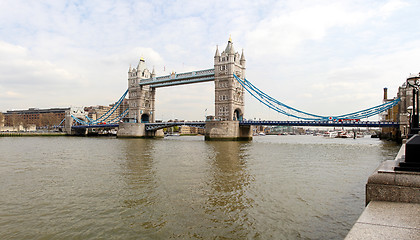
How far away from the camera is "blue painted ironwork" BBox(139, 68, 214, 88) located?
59594 mm

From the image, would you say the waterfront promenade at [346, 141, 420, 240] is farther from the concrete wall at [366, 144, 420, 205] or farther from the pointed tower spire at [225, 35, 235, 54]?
Result: the pointed tower spire at [225, 35, 235, 54]

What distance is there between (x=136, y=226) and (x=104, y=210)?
68.8 inches

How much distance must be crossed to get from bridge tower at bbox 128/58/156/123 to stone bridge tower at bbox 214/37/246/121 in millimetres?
24521

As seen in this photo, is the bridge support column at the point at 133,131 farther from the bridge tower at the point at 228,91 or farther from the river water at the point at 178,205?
the river water at the point at 178,205

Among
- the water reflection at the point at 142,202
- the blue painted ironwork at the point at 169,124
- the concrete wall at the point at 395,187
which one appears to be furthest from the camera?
the blue painted ironwork at the point at 169,124

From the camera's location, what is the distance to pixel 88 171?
48.0ft

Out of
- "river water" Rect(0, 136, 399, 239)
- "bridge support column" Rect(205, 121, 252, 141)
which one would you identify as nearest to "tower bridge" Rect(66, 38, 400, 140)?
"bridge support column" Rect(205, 121, 252, 141)

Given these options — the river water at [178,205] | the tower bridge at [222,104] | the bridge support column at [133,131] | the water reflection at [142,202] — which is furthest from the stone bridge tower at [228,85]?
the water reflection at [142,202]

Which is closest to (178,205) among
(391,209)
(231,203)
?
(231,203)

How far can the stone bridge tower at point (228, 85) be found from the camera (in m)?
54.8

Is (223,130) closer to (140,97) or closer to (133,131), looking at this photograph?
(133,131)

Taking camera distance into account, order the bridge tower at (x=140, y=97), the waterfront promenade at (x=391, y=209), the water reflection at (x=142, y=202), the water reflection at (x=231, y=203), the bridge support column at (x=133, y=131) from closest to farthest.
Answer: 1. the waterfront promenade at (x=391, y=209)
2. the water reflection at (x=231, y=203)
3. the water reflection at (x=142, y=202)
4. the bridge support column at (x=133, y=131)
5. the bridge tower at (x=140, y=97)

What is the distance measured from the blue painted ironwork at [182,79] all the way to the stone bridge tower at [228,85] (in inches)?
118

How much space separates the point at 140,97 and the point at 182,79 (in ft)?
50.7
